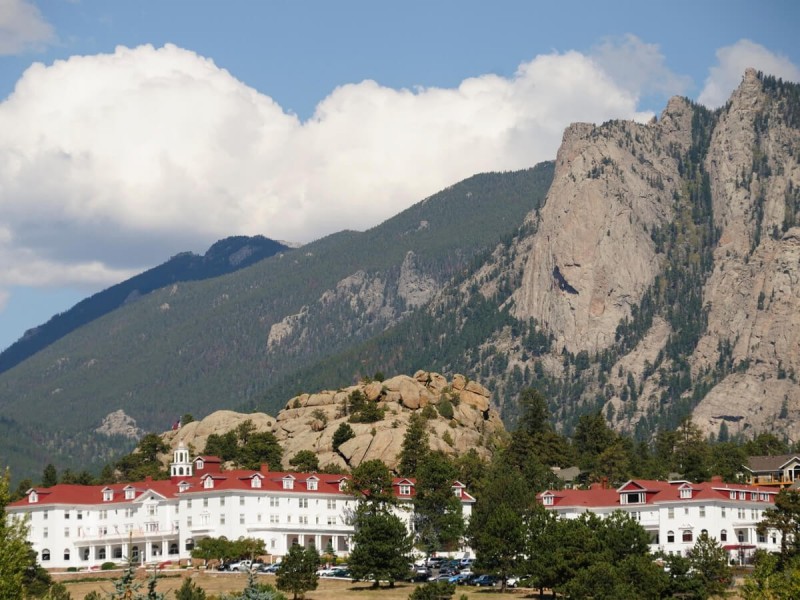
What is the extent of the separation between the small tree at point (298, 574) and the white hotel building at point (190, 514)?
40597 mm

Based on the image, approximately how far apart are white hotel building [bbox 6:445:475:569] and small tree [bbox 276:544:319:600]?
4060cm

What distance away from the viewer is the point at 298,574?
452ft

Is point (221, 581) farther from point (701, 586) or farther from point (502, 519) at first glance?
point (701, 586)

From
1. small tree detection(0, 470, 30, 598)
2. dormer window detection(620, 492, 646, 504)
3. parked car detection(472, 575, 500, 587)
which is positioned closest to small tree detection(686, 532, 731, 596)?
parked car detection(472, 575, 500, 587)

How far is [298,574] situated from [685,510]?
192ft

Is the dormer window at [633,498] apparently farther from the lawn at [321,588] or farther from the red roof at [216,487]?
the lawn at [321,588]

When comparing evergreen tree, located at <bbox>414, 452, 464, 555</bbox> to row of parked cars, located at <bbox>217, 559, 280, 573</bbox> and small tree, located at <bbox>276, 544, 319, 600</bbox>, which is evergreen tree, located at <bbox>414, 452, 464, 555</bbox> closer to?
row of parked cars, located at <bbox>217, 559, 280, 573</bbox>

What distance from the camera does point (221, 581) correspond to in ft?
499

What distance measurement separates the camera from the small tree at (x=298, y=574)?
136625 mm

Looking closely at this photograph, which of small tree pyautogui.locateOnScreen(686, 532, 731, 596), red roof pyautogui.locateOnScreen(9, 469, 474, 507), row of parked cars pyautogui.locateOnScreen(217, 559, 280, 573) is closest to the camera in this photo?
small tree pyautogui.locateOnScreen(686, 532, 731, 596)

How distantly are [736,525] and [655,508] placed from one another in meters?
10.2

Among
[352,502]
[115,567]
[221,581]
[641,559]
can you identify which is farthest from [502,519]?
[115,567]

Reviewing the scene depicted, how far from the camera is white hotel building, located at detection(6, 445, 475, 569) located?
182250 millimetres

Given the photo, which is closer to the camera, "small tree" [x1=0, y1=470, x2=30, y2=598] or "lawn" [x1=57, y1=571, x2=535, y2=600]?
"small tree" [x1=0, y1=470, x2=30, y2=598]
